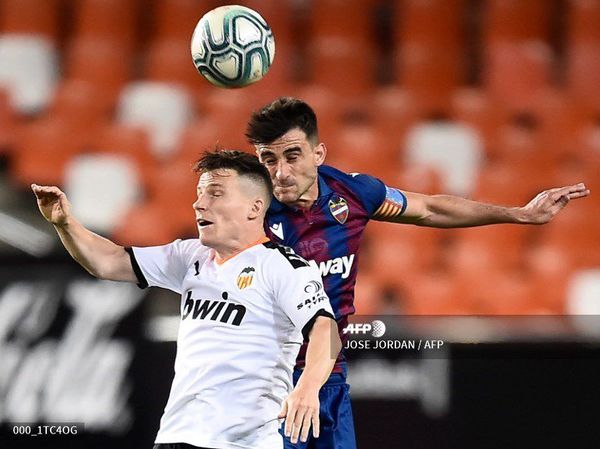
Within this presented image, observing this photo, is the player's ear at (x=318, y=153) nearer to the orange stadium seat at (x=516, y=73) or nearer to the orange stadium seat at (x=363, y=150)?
the orange stadium seat at (x=363, y=150)

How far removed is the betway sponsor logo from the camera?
397 centimetres

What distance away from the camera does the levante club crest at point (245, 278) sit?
10.4 feet

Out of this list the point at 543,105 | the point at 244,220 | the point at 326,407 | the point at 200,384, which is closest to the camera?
the point at 200,384

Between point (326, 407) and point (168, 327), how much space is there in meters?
1.67

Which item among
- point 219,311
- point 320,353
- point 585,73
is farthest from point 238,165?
point 585,73

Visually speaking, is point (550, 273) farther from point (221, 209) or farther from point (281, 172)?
point (221, 209)

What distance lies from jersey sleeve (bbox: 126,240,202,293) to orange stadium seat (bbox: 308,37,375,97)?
8.33 feet

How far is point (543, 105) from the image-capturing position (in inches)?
224

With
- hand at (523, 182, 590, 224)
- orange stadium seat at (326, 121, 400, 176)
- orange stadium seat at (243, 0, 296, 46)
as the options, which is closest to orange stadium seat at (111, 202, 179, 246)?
orange stadium seat at (326, 121, 400, 176)

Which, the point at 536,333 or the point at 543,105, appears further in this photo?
the point at 543,105

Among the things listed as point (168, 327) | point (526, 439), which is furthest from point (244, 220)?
point (526, 439)

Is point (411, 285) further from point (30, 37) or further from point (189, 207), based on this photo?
point (30, 37)

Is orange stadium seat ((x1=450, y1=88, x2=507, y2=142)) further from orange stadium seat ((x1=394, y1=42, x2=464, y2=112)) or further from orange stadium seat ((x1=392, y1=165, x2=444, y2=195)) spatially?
orange stadium seat ((x1=392, y1=165, x2=444, y2=195))

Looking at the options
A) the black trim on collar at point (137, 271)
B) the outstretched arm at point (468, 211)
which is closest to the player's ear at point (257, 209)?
the black trim on collar at point (137, 271)
